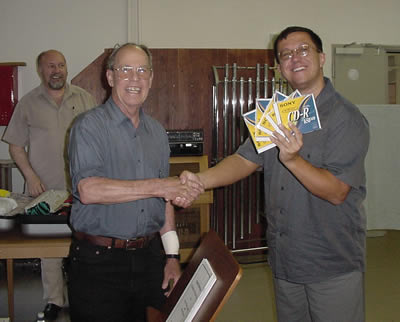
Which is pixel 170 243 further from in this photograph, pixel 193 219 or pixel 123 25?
pixel 123 25

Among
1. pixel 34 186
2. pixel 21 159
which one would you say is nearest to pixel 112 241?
pixel 34 186

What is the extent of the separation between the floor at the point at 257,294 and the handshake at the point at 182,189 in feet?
5.38

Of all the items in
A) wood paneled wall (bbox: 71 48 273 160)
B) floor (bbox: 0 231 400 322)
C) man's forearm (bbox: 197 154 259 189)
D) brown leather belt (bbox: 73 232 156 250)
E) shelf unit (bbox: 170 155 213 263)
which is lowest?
floor (bbox: 0 231 400 322)

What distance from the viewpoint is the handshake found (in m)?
1.84

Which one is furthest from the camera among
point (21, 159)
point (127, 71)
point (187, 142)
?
point (187, 142)

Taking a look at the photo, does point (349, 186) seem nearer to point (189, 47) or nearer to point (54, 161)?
point (54, 161)

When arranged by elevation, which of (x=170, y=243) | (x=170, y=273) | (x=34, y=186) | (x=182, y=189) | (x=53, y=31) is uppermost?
(x=53, y=31)

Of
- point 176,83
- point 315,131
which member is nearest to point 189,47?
point 176,83

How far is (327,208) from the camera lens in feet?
5.57

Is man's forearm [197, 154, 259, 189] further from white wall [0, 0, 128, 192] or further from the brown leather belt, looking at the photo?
white wall [0, 0, 128, 192]

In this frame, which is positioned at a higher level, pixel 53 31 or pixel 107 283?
pixel 53 31

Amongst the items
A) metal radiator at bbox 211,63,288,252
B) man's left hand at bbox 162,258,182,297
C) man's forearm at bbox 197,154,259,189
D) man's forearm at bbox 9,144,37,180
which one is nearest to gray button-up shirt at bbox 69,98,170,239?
man's left hand at bbox 162,258,182,297

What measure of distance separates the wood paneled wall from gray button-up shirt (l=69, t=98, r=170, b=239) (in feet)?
9.66

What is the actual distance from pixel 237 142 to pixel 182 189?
2879 mm
